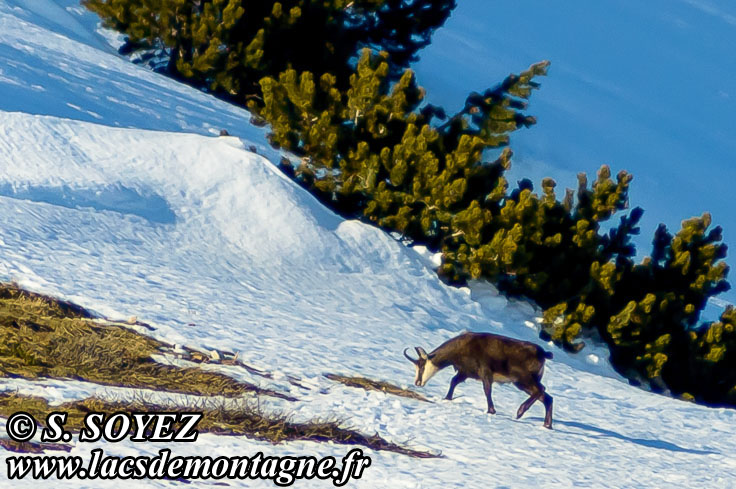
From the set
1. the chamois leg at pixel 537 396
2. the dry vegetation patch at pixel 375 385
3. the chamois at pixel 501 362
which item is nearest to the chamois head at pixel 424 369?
the dry vegetation patch at pixel 375 385

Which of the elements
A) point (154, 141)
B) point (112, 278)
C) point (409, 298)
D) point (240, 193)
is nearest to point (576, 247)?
point (409, 298)

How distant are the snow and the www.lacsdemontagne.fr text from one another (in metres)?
0.10

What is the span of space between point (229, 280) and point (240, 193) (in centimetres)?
292

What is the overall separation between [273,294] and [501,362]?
4.78 metres

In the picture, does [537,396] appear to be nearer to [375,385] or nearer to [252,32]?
[375,385]

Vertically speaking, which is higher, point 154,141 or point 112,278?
point 154,141

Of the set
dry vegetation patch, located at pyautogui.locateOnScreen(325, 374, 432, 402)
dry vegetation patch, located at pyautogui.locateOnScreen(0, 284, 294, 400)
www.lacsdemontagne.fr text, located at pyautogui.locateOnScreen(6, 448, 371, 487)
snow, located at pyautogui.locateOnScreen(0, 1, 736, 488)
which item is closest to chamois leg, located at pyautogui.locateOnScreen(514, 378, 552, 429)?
snow, located at pyautogui.locateOnScreen(0, 1, 736, 488)

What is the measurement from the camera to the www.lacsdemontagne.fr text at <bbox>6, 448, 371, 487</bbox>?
17.0 feet

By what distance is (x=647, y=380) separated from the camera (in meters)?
16.6

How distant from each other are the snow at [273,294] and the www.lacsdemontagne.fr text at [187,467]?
95 mm

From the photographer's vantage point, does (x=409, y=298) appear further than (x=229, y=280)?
Yes

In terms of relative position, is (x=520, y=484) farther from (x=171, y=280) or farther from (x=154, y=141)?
(x=154, y=141)

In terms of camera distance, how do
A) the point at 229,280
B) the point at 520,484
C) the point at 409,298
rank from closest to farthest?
the point at 520,484
the point at 229,280
the point at 409,298

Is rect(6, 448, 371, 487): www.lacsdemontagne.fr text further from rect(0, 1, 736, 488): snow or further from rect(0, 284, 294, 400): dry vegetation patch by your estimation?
rect(0, 284, 294, 400): dry vegetation patch
